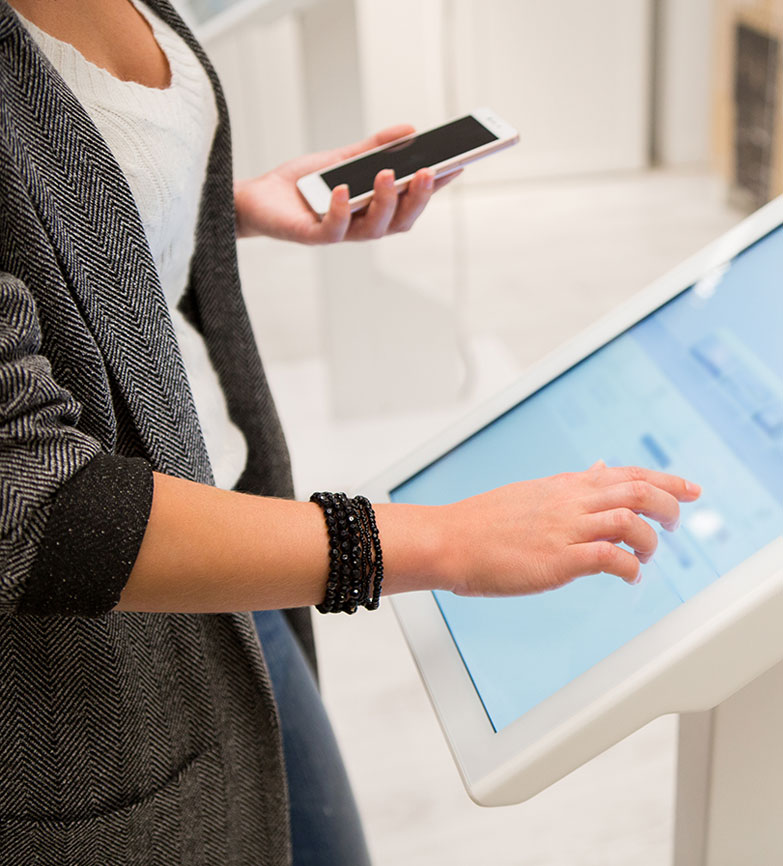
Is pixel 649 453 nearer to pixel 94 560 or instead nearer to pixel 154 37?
pixel 94 560

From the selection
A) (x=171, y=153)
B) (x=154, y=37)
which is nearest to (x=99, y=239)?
(x=171, y=153)

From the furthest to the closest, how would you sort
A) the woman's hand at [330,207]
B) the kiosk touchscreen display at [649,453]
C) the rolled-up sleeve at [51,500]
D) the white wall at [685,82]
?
the white wall at [685,82] → the woman's hand at [330,207] → the kiosk touchscreen display at [649,453] → the rolled-up sleeve at [51,500]

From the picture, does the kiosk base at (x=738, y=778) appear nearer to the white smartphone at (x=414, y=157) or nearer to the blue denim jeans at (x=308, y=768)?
the blue denim jeans at (x=308, y=768)

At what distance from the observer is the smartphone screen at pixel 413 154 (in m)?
0.84

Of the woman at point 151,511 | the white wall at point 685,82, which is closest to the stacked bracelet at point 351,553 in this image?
the woman at point 151,511

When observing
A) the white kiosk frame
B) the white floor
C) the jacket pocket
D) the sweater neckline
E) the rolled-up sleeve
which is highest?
the sweater neckline

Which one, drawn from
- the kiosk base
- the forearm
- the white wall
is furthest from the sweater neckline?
the white wall

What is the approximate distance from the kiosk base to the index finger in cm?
13

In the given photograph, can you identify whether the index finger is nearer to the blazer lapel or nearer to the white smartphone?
the blazer lapel

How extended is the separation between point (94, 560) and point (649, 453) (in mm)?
345

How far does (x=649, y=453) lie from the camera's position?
0.64 metres

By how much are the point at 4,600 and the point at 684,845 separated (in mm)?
452

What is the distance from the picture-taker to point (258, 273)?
3.19 metres

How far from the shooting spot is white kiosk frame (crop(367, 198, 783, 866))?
469 mm
